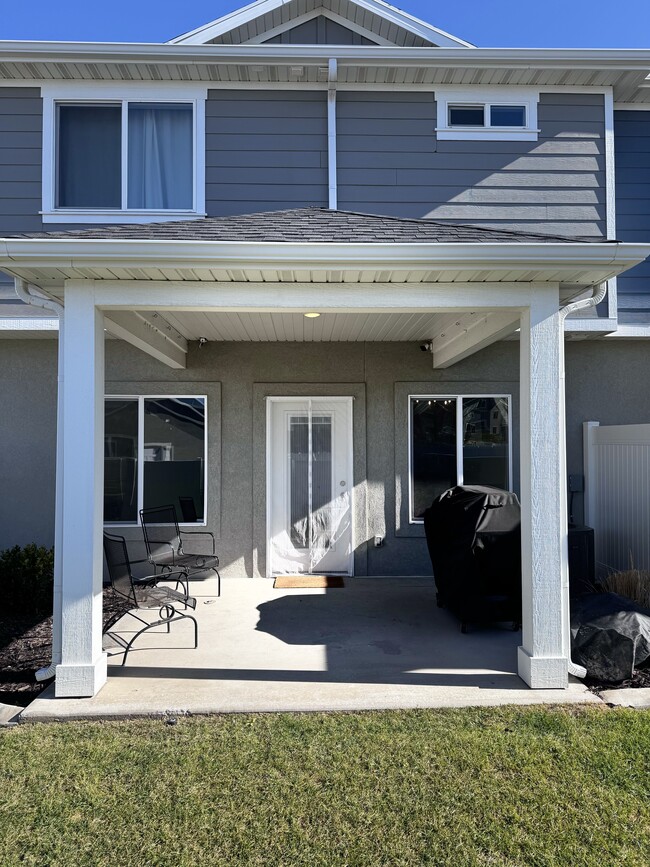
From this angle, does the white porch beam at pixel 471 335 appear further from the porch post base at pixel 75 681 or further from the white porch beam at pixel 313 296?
the porch post base at pixel 75 681

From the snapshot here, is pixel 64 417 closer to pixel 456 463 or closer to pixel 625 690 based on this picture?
pixel 625 690

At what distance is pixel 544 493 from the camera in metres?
4.53

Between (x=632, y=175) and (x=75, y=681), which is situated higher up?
(x=632, y=175)

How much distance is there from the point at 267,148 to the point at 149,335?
10.1ft

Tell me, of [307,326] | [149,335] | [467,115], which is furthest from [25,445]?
[467,115]

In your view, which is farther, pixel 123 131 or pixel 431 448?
pixel 431 448

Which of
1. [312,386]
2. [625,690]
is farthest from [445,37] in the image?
[625,690]

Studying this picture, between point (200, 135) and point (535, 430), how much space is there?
5676 mm

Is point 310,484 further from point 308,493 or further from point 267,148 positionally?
point 267,148

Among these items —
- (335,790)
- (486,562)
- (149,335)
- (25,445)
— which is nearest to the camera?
(335,790)

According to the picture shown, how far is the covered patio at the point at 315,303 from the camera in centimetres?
423

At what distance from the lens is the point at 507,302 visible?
4613 millimetres

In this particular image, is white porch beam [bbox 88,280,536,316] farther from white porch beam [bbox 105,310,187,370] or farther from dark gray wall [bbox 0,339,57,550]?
dark gray wall [bbox 0,339,57,550]

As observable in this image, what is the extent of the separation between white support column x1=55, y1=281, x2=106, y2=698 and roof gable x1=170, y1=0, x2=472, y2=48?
5.11m
